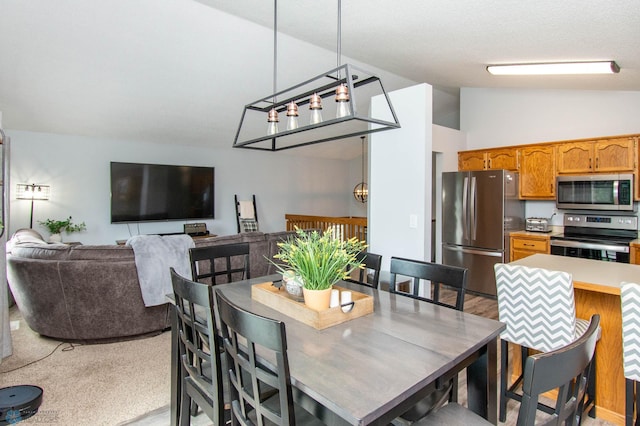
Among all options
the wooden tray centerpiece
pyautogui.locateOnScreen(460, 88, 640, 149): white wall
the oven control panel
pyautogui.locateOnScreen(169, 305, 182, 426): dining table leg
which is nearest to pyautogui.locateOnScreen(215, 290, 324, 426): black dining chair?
the wooden tray centerpiece

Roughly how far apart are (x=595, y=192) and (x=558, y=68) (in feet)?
6.24

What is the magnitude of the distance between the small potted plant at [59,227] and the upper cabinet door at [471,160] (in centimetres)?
612

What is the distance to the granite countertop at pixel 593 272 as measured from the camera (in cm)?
212

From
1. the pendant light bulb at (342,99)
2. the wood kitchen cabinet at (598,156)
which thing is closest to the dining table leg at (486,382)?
the pendant light bulb at (342,99)

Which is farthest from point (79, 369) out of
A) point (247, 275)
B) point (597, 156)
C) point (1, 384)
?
point (597, 156)

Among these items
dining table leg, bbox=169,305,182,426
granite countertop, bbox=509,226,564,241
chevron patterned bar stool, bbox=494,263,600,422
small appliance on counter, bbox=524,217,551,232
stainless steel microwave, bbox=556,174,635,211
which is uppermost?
stainless steel microwave, bbox=556,174,635,211

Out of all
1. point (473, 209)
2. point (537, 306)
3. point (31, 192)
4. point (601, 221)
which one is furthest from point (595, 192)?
point (31, 192)

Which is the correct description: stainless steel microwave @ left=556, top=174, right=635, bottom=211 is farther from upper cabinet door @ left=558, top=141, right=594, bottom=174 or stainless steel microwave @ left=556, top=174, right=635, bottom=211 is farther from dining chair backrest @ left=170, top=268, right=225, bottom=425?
dining chair backrest @ left=170, top=268, right=225, bottom=425

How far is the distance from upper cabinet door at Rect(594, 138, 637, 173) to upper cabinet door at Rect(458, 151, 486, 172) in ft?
4.65

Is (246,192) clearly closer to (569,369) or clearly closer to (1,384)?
(1,384)

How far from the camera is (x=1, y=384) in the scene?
2693mm

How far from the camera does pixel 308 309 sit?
1.70 meters

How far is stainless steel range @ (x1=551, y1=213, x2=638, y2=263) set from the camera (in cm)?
411

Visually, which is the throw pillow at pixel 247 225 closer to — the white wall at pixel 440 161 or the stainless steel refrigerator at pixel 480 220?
the white wall at pixel 440 161
